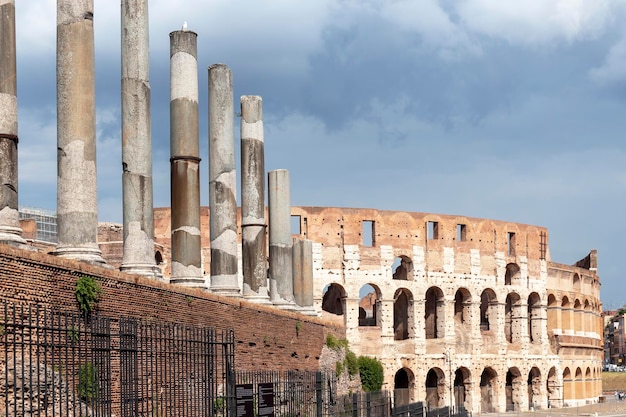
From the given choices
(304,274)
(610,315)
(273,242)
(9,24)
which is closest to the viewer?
(9,24)

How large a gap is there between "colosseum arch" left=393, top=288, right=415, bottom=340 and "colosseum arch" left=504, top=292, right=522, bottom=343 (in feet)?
15.3

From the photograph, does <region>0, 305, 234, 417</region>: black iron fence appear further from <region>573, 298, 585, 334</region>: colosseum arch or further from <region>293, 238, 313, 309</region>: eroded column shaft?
<region>573, 298, 585, 334</region>: colosseum arch

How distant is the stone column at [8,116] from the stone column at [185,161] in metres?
4.51

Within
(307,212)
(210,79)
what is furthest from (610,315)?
(210,79)

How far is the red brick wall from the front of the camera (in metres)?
9.91

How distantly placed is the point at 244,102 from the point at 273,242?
355 cm

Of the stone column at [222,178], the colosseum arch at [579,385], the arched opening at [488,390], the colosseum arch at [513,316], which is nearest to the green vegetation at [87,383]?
the stone column at [222,178]

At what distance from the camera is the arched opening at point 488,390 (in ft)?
136

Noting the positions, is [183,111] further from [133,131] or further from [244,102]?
[244,102]

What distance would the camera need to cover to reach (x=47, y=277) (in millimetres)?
10273

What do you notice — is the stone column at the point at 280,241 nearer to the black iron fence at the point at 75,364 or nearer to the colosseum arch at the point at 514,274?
the black iron fence at the point at 75,364

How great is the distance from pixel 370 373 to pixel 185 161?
21037 mm

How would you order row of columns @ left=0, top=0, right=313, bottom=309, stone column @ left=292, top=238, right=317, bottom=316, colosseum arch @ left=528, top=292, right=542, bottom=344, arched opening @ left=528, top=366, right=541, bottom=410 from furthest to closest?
colosseum arch @ left=528, top=292, right=542, bottom=344
arched opening @ left=528, top=366, right=541, bottom=410
stone column @ left=292, top=238, right=317, bottom=316
row of columns @ left=0, top=0, right=313, bottom=309

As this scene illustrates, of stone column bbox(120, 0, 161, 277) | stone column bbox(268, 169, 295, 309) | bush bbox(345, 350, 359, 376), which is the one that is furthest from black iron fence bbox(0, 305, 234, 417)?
bush bbox(345, 350, 359, 376)
